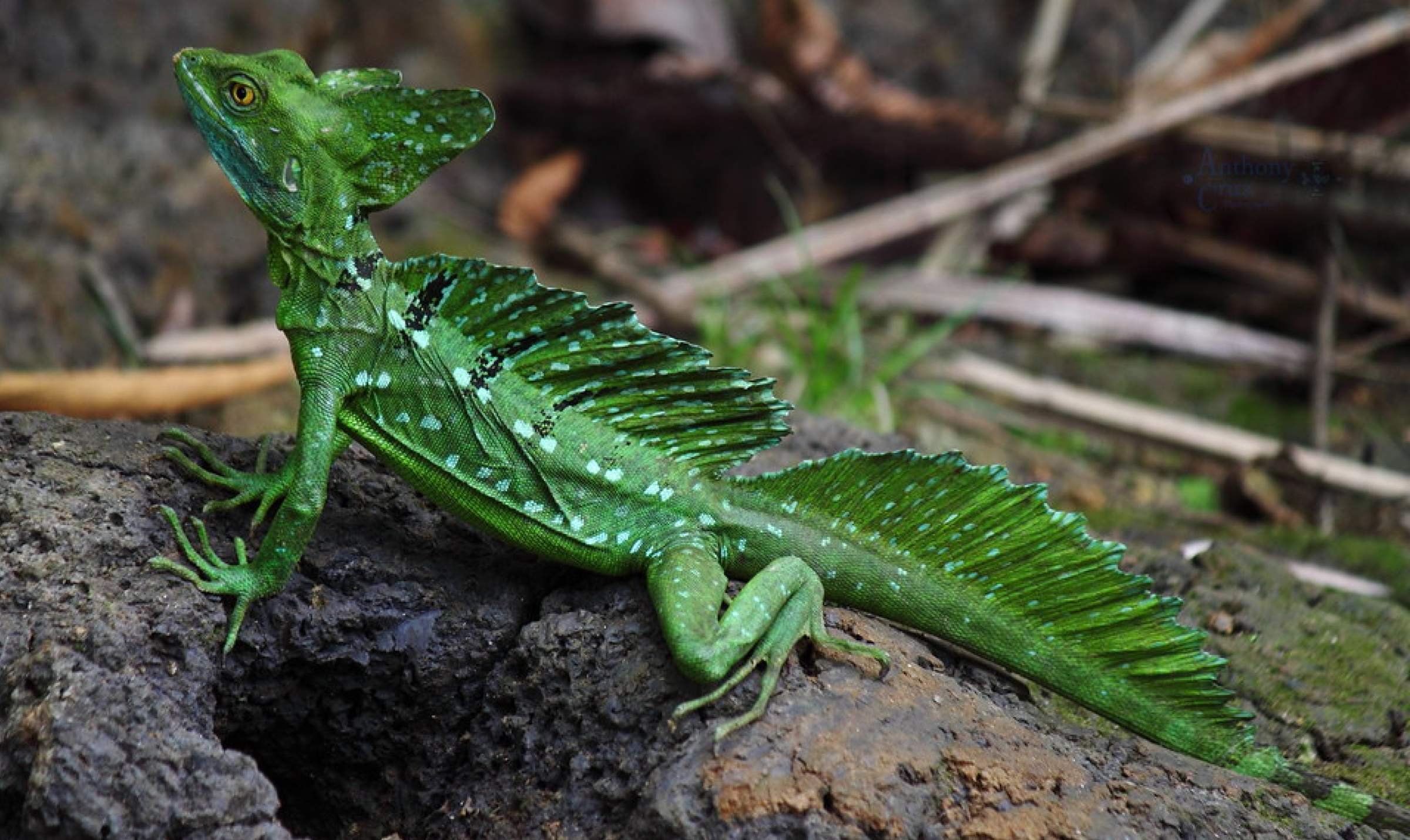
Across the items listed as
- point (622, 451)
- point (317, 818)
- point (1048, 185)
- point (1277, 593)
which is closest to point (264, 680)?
point (317, 818)

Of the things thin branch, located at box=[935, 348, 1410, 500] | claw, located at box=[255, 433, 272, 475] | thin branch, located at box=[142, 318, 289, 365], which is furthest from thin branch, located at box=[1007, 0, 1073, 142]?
claw, located at box=[255, 433, 272, 475]

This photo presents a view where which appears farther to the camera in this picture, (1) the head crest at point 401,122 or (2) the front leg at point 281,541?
(1) the head crest at point 401,122

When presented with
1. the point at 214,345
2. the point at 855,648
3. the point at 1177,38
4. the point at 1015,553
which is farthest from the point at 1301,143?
the point at 214,345

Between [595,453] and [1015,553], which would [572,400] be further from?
[1015,553]

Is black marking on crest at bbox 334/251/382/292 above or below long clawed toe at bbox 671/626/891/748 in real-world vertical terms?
above

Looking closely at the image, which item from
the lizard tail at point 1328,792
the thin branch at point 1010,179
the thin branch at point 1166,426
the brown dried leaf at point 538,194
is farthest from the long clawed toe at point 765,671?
the brown dried leaf at point 538,194

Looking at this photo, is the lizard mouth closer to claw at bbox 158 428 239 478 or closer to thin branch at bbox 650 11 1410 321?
claw at bbox 158 428 239 478

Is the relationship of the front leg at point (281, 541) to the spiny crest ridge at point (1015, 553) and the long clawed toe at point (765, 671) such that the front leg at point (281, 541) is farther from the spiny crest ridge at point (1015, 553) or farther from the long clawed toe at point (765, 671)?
the spiny crest ridge at point (1015, 553)
